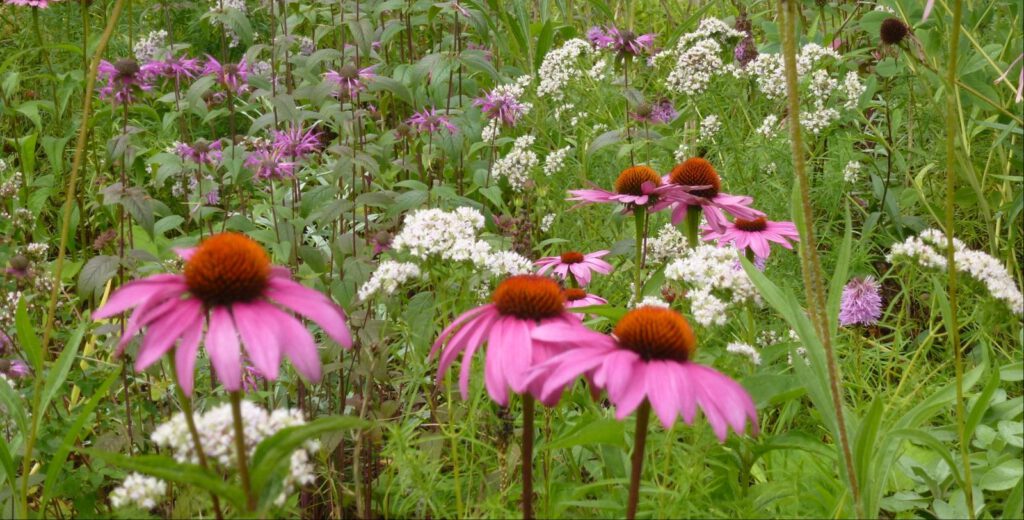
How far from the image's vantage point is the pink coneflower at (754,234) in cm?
180

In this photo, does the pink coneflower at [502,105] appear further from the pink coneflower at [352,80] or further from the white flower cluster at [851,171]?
the white flower cluster at [851,171]

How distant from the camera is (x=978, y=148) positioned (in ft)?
8.73

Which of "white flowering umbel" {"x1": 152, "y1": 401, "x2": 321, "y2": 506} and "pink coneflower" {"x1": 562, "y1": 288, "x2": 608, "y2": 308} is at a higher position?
"pink coneflower" {"x1": 562, "y1": 288, "x2": 608, "y2": 308}

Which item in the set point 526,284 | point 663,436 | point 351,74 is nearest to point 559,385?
point 526,284

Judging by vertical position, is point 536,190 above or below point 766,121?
below

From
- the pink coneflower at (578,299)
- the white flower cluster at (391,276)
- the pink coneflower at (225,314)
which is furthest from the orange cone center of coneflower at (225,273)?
the pink coneflower at (578,299)

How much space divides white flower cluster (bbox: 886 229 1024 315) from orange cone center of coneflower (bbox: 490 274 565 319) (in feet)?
2.23

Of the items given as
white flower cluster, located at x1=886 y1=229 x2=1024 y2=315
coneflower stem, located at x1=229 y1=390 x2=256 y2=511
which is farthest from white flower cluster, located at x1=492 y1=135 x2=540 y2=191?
coneflower stem, located at x1=229 y1=390 x2=256 y2=511

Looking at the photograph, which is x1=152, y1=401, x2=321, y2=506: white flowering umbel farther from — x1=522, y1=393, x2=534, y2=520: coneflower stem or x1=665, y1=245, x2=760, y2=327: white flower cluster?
x1=665, y1=245, x2=760, y2=327: white flower cluster

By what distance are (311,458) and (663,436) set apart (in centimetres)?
75

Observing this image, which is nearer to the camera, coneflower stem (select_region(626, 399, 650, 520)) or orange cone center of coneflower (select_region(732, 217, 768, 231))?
coneflower stem (select_region(626, 399, 650, 520))

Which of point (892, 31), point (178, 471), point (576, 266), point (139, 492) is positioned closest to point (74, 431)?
Answer: point (139, 492)

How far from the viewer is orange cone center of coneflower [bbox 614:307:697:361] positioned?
1.00m

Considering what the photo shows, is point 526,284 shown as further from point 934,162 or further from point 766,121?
point 934,162
